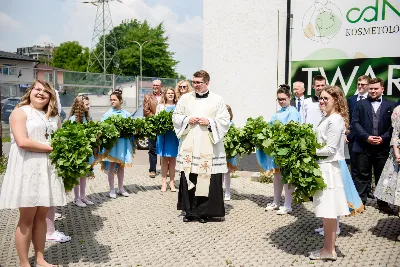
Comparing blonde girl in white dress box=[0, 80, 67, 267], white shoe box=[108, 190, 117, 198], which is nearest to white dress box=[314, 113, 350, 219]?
blonde girl in white dress box=[0, 80, 67, 267]

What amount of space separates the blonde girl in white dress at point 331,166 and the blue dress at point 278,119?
1.84 metres

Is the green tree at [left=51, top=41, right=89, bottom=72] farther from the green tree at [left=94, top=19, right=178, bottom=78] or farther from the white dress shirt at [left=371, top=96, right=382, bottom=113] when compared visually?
the white dress shirt at [left=371, top=96, right=382, bottom=113]

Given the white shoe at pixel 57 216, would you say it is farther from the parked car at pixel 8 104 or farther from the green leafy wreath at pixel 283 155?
the parked car at pixel 8 104

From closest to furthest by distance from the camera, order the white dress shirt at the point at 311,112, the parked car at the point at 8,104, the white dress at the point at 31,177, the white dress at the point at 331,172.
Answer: the white dress at the point at 31,177 < the white dress at the point at 331,172 < the white dress shirt at the point at 311,112 < the parked car at the point at 8,104

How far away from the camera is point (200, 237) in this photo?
6.46 metres

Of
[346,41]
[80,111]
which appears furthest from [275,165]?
[346,41]

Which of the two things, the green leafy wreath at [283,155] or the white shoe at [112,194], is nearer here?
the green leafy wreath at [283,155]

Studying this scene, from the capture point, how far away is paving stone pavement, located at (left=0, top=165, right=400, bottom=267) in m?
5.54

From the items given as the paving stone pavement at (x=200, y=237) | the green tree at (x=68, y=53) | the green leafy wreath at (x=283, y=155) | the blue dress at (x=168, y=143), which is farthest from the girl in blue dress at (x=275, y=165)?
the green tree at (x=68, y=53)

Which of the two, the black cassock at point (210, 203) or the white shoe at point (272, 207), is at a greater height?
the black cassock at point (210, 203)

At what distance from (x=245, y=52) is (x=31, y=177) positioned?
29.7ft

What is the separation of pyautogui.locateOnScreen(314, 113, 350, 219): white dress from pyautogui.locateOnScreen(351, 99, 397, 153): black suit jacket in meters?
2.49

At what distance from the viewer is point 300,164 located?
530cm

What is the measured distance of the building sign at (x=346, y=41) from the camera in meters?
10.5
